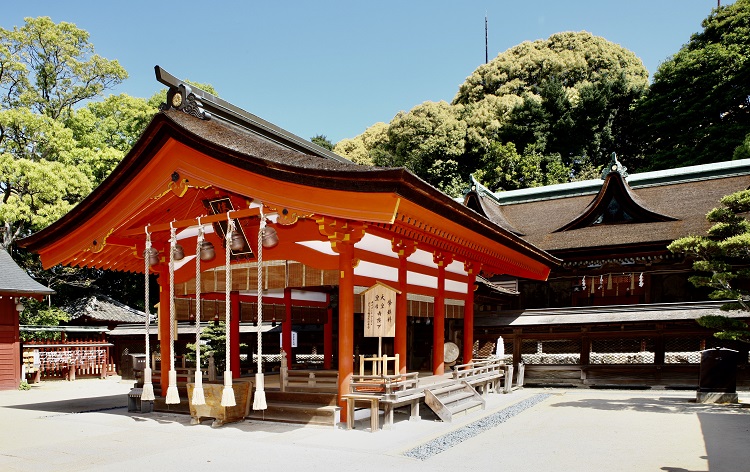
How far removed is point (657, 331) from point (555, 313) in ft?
10.0

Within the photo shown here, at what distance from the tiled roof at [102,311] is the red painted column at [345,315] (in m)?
20.8

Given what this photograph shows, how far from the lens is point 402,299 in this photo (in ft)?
38.4

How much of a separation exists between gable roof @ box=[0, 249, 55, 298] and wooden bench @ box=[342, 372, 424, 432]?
14653mm

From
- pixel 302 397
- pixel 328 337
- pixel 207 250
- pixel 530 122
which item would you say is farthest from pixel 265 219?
pixel 530 122

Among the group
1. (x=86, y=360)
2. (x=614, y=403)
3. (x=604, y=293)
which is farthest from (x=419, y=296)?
(x=86, y=360)

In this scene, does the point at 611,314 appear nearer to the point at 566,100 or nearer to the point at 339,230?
the point at 339,230

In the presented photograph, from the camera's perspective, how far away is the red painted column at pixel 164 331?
40.5ft

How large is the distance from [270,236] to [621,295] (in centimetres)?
1527

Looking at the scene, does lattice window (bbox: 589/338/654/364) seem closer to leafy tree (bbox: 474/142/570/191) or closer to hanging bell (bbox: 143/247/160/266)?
hanging bell (bbox: 143/247/160/266)

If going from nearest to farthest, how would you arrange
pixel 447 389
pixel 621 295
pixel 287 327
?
pixel 447 389 < pixel 287 327 < pixel 621 295

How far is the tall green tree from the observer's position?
25.4m

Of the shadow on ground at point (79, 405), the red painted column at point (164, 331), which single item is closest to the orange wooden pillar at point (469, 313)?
the red painted column at point (164, 331)

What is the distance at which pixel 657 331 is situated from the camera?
17.5 meters

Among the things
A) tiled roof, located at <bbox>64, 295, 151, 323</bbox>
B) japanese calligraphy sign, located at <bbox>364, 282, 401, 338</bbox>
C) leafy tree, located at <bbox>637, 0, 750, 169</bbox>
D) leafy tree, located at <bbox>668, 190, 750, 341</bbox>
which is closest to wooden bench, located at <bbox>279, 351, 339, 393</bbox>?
japanese calligraphy sign, located at <bbox>364, 282, 401, 338</bbox>
